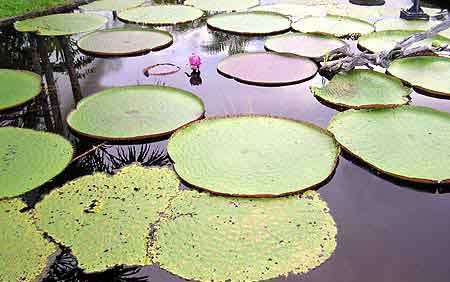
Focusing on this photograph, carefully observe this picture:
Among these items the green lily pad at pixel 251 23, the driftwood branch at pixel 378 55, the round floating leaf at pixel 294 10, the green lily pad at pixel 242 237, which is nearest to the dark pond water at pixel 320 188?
the green lily pad at pixel 242 237

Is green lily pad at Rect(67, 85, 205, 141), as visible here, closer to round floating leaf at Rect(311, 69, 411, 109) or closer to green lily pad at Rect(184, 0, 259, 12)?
round floating leaf at Rect(311, 69, 411, 109)

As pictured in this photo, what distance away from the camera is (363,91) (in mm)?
3441

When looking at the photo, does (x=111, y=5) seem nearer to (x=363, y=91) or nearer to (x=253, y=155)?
(x=363, y=91)

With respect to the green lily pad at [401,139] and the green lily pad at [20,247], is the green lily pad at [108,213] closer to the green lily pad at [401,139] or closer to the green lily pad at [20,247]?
the green lily pad at [20,247]

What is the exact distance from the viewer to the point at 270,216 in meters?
2.25

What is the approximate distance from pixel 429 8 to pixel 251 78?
325cm

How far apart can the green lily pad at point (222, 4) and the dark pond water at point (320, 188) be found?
4.11 feet

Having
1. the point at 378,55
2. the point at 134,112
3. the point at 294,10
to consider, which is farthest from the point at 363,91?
the point at 294,10

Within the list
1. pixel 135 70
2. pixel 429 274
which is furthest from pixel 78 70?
pixel 429 274

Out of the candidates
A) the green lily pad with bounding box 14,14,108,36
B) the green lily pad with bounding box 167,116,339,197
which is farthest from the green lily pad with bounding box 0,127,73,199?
the green lily pad with bounding box 14,14,108,36

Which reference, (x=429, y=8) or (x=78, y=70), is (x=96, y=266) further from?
(x=429, y=8)

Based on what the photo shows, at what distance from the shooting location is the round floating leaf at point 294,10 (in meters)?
5.44

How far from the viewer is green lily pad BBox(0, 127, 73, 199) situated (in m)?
2.50

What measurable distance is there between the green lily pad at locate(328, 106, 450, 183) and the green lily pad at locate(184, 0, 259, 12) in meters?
3.12
